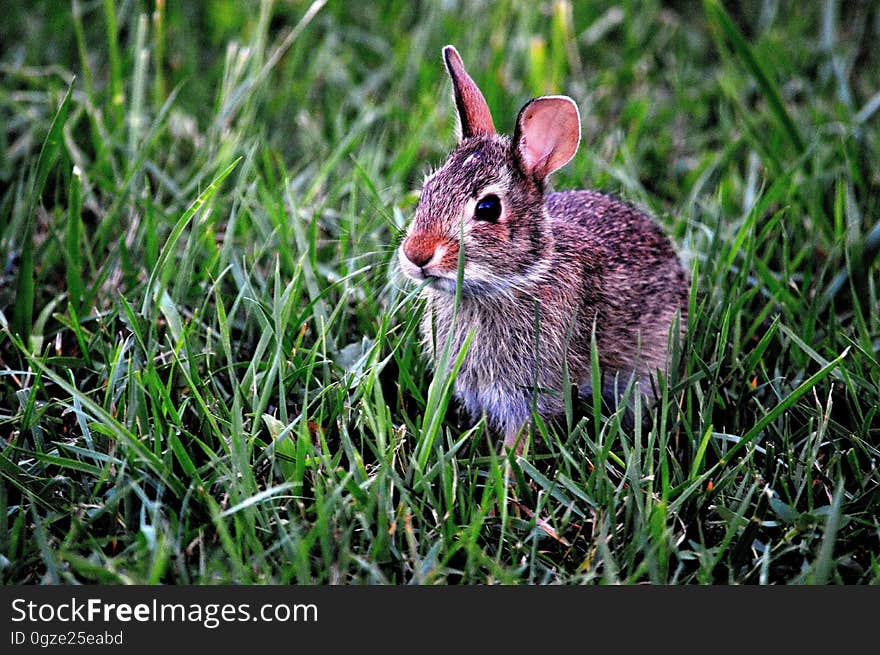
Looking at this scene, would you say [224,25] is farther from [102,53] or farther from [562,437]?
[562,437]

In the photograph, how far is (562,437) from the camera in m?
3.55

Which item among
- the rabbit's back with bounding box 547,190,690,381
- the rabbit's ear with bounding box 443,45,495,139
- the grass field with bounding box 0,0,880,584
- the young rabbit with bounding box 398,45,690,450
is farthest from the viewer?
the rabbit's back with bounding box 547,190,690,381

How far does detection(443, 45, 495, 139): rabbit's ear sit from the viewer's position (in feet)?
11.7

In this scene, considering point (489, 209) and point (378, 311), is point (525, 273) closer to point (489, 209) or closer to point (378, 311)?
point (489, 209)

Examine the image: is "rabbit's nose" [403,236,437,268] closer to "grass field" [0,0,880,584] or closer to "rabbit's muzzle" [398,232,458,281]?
"rabbit's muzzle" [398,232,458,281]

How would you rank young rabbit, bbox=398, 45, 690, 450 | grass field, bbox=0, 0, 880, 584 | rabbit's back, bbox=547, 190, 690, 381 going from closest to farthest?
grass field, bbox=0, 0, 880, 584 → young rabbit, bbox=398, 45, 690, 450 → rabbit's back, bbox=547, 190, 690, 381

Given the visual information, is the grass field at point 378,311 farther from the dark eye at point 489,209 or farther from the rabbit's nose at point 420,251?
the dark eye at point 489,209

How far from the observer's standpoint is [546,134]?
3.51 meters

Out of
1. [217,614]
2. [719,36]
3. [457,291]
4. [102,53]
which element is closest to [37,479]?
[217,614]

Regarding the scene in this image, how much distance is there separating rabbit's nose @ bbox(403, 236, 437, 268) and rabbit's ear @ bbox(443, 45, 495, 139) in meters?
0.68

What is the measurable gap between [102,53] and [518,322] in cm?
330

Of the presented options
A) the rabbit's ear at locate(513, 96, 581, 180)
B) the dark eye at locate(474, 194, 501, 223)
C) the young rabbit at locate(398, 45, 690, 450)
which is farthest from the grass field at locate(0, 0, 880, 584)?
the rabbit's ear at locate(513, 96, 581, 180)

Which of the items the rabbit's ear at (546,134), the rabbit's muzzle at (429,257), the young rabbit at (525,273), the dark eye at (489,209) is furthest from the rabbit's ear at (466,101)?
the rabbit's muzzle at (429,257)

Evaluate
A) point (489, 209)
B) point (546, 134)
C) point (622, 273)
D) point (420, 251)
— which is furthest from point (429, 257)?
point (622, 273)
